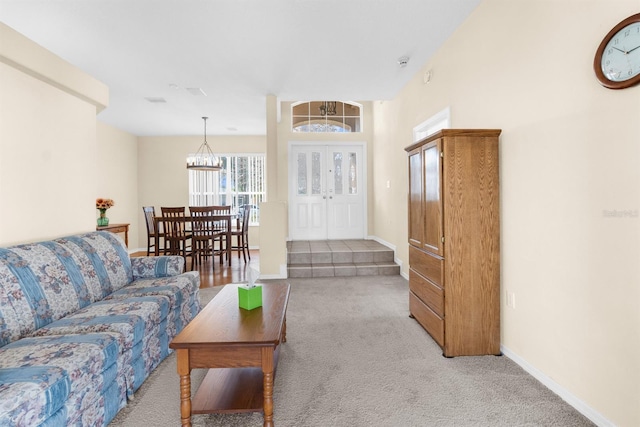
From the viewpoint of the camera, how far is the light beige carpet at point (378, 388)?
1.69 m

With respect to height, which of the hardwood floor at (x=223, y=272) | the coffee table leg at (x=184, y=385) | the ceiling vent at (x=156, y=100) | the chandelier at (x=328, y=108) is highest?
the chandelier at (x=328, y=108)

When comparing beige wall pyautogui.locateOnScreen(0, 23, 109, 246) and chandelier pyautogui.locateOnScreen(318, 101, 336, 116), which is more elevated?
chandelier pyautogui.locateOnScreen(318, 101, 336, 116)

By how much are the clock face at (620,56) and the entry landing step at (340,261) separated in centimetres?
374

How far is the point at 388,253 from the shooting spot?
520cm

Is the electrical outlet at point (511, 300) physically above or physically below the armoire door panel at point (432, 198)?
below

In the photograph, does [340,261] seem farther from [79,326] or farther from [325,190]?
[79,326]

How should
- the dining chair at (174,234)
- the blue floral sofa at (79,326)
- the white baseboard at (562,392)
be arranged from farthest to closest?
1. the dining chair at (174,234)
2. the white baseboard at (562,392)
3. the blue floral sofa at (79,326)

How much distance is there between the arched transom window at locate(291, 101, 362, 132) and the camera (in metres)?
6.49

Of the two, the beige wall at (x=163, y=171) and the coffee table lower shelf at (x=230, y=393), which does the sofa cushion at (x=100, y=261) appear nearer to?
the coffee table lower shelf at (x=230, y=393)

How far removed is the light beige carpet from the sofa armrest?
0.81m

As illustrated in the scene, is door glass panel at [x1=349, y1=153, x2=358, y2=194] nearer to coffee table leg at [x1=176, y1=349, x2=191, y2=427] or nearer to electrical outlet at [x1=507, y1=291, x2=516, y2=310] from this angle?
electrical outlet at [x1=507, y1=291, x2=516, y2=310]

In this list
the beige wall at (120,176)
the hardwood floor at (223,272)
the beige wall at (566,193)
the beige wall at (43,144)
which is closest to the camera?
the beige wall at (566,193)

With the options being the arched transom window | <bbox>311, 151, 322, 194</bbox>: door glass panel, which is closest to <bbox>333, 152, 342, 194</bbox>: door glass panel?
<bbox>311, 151, 322, 194</bbox>: door glass panel

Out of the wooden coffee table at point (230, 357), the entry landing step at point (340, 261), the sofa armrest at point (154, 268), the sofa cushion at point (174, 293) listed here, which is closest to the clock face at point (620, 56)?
the wooden coffee table at point (230, 357)
